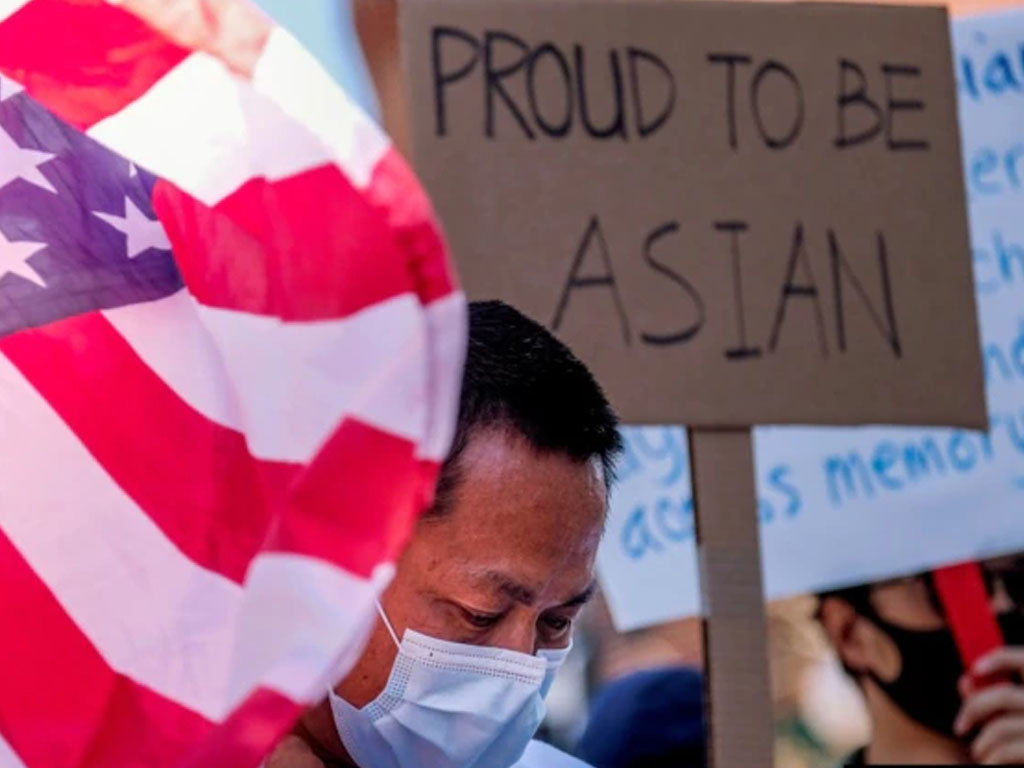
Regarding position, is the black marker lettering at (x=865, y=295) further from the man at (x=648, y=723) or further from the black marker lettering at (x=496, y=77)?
the man at (x=648, y=723)

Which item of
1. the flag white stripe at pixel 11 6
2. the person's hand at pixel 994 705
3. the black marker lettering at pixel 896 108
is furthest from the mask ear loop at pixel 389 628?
the person's hand at pixel 994 705

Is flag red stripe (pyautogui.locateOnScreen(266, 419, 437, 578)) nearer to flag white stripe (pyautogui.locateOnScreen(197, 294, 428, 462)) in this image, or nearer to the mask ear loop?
flag white stripe (pyautogui.locateOnScreen(197, 294, 428, 462))

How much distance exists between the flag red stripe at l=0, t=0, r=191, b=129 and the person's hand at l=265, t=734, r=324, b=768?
59 centimetres

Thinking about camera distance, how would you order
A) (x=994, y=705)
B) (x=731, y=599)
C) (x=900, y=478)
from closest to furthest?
(x=731, y=599), (x=900, y=478), (x=994, y=705)

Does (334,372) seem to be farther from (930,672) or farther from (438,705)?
(930,672)

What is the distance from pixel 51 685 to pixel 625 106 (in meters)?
1.19

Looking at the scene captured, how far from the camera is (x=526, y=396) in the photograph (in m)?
1.74

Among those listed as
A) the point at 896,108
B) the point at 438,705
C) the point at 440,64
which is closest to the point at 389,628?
the point at 438,705

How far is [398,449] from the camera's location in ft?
3.38

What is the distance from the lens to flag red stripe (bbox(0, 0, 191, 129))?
3.92ft

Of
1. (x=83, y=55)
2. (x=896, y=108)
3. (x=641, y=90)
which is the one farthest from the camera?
(x=896, y=108)

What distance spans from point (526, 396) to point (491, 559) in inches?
5.8

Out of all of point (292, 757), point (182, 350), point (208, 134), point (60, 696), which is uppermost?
point (208, 134)

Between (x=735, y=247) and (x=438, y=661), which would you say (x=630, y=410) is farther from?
(x=438, y=661)
